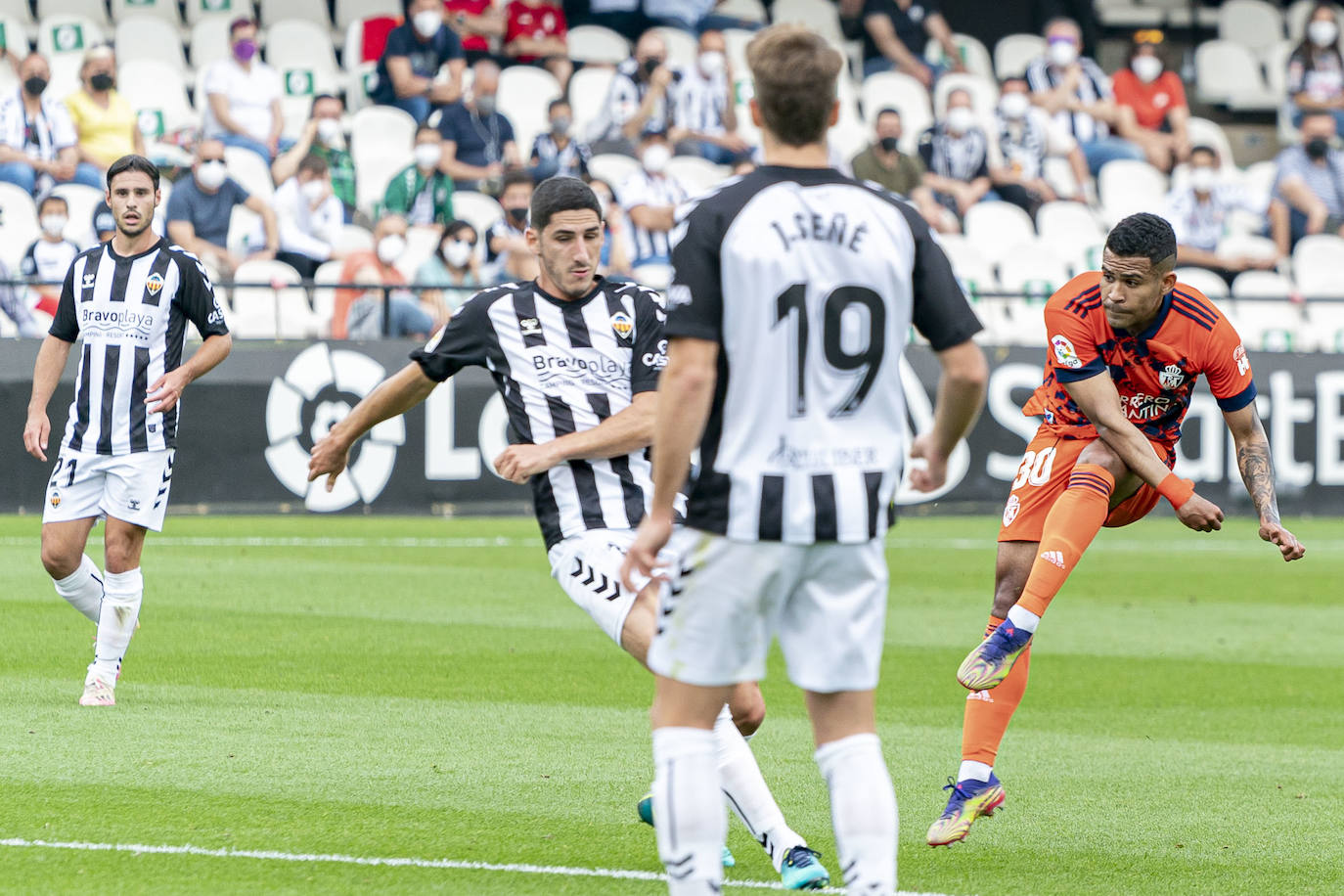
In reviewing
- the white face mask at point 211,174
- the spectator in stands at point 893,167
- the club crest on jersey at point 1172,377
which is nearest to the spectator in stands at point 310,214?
the white face mask at point 211,174

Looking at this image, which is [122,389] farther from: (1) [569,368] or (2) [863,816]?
(2) [863,816]

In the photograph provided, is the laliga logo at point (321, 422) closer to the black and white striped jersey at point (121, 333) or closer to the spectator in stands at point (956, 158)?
the black and white striped jersey at point (121, 333)

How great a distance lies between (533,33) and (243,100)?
3.96 m

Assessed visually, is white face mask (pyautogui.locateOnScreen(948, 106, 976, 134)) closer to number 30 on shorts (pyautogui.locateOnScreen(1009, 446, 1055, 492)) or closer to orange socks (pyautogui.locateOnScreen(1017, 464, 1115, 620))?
number 30 on shorts (pyautogui.locateOnScreen(1009, 446, 1055, 492))

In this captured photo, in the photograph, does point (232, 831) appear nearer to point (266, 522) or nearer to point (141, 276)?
point (141, 276)

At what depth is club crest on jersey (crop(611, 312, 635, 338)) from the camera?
5.58 metres

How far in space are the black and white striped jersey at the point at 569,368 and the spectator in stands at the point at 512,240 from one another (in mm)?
10945

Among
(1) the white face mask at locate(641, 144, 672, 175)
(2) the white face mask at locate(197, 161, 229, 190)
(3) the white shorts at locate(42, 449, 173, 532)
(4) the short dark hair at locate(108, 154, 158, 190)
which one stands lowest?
(3) the white shorts at locate(42, 449, 173, 532)

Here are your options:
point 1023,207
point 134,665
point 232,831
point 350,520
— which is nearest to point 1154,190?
point 1023,207

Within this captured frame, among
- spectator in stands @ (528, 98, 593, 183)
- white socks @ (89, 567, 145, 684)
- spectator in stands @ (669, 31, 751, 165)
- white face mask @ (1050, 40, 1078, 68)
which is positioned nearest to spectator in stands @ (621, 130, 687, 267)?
spectator in stands @ (528, 98, 593, 183)

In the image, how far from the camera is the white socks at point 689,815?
3859 mm

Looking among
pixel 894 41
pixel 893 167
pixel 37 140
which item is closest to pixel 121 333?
pixel 37 140

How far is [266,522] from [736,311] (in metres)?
11.9

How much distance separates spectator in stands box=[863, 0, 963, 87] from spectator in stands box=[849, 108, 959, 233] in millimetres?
2815
